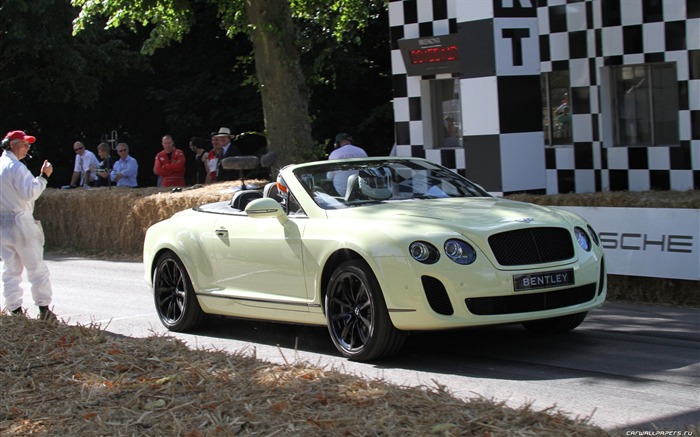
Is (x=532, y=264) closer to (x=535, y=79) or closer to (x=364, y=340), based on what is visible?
(x=364, y=340)

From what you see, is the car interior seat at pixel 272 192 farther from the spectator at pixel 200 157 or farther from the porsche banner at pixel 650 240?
the spectator at pixel 200 157

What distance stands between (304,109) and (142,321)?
8024mm

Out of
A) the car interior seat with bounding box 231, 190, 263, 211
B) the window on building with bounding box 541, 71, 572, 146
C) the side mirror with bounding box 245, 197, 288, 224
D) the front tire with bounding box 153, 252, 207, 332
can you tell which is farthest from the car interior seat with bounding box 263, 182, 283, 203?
the window on building with bounding box 541, 71, 572, 146

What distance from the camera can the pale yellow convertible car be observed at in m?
7.13

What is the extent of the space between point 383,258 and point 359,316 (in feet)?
1.73

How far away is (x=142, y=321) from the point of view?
10297mm

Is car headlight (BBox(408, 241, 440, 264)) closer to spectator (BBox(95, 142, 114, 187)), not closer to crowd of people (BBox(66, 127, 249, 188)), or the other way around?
crowd of people (BBox(66, 127, 249, 188))

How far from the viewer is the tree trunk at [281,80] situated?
1711 centimetres

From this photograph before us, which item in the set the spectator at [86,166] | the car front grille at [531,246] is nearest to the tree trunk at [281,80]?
the spectator at [86,166]

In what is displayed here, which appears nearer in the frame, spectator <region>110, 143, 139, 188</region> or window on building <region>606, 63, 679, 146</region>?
window on building <region>606, 63, 679, 146</region>

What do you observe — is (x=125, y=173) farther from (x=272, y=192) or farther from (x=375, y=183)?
A: (x=375, y=183)

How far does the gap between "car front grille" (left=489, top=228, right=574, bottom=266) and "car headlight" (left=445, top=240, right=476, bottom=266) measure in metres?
0.17

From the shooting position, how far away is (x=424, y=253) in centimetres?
714

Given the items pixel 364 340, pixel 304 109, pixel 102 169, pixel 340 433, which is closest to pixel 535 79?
pixel 304 109
